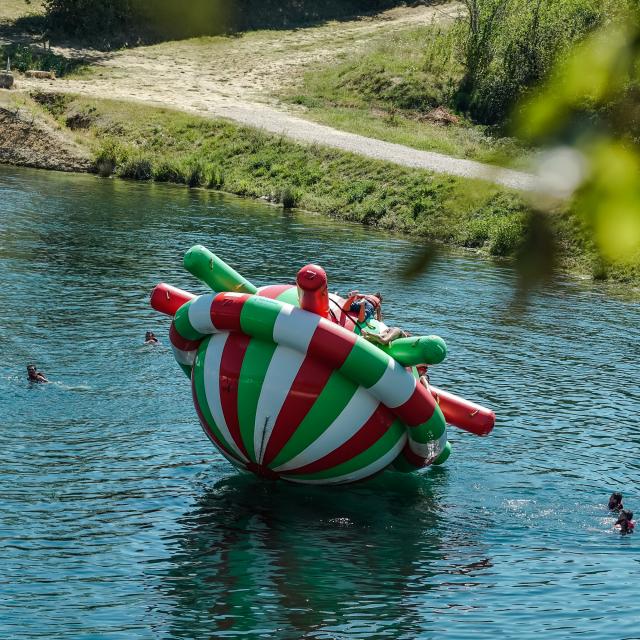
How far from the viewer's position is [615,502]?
55.2ft

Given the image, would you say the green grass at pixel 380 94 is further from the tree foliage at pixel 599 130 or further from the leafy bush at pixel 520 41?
the tree foliage at pixel 599 130

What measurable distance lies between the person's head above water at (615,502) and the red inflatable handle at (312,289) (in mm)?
5393

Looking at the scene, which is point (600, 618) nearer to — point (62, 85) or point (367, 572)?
point (367, 572)

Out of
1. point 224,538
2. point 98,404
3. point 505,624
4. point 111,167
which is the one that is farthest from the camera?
point 111,167

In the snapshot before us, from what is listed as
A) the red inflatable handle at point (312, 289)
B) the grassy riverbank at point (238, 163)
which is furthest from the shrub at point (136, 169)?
the red inflatable handle at point (312, 289)

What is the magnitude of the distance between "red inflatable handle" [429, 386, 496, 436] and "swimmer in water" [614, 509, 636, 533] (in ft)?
7.73

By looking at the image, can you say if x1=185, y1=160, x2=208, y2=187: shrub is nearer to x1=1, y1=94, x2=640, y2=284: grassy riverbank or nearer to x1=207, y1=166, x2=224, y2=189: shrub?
x1=1, y1=94, x2=640, y2=284: grassy riverbank

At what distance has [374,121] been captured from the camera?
185ft

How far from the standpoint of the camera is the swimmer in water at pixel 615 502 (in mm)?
16766

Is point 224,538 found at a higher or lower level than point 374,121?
lower

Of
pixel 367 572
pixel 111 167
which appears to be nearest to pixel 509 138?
pixel 367 572

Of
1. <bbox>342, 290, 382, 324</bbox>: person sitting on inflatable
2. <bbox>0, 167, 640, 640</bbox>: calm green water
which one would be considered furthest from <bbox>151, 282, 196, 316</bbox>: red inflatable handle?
<bbox>342, 290, 382, 324</bbox>: person sitting on inflatable

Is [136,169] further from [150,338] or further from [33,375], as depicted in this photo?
[33,375]

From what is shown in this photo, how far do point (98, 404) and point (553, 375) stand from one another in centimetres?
1020
